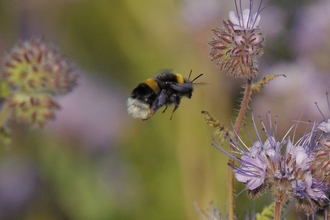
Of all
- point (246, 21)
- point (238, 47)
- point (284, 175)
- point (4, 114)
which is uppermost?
point (4, 114)

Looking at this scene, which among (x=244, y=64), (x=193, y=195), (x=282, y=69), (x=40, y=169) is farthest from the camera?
(x=40, y=169)

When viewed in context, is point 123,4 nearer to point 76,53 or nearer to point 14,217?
point 76,53

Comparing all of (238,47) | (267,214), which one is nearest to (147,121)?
(267,214)

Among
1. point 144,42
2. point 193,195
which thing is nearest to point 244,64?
point 193,195

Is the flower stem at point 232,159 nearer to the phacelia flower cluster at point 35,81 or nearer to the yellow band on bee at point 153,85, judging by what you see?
the yellow band on bee at point 153,85

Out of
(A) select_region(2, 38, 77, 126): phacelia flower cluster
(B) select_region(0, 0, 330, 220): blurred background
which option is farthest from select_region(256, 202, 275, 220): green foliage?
(B) select_region(0, 0, 330, 220): blurred background

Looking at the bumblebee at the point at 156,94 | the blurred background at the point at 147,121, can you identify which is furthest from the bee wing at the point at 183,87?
the blurred background at the point at 147,121

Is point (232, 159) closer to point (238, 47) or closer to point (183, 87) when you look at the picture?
point (238, 47)
